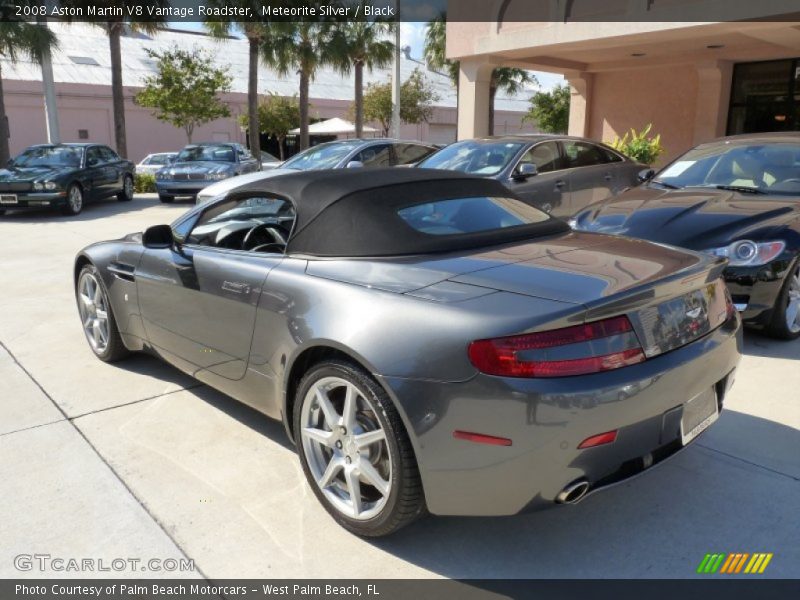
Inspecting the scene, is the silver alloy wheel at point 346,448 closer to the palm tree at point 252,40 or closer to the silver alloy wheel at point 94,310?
the silver alloy wheel at point 94,310

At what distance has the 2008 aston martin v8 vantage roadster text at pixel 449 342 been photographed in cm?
225

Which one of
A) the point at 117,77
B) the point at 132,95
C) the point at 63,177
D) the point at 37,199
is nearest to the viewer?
the point at 37,199

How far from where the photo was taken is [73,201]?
13812 mm

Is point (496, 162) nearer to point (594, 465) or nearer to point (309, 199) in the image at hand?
point (309, 199)

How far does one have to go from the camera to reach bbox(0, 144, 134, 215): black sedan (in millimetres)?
13289

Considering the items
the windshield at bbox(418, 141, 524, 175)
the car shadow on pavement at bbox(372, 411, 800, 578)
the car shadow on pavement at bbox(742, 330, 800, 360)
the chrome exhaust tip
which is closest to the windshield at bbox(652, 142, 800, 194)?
the car shadow on pavement at bbox(742, 330, 800, 360)

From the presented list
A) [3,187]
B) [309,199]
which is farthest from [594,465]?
[3,187]

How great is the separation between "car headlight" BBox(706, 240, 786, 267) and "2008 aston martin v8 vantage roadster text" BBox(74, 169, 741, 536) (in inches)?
71.8

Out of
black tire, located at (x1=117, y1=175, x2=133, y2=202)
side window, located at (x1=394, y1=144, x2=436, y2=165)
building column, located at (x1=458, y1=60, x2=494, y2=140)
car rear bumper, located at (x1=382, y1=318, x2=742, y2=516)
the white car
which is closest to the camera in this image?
car rear bumper, located at (x1=382, y1=318, x2=742, y2=516)

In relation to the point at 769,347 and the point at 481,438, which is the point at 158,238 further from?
the point at 769,347

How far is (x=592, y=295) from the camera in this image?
93.7 inches

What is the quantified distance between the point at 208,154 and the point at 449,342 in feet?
49.1

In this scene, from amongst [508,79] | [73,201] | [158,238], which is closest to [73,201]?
[73,201]

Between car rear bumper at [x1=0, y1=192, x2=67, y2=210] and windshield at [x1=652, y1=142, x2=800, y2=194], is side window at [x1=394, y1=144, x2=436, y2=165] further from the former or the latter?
car rear bumper at [x1=0, y1=192, x2=67, y2=210]
